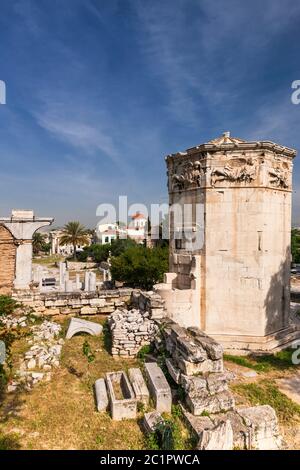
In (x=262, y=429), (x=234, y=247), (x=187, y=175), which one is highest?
(x=187, y=175)

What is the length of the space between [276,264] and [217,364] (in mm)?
5874

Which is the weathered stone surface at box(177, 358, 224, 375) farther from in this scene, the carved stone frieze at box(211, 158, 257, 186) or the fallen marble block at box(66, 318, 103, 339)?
the carved stone frieze at box(211, 158, 257, 186)

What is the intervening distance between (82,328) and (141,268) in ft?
40.3

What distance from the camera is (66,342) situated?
9.50 meters

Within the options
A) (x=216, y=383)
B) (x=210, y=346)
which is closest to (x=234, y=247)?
(x=210, y=346)

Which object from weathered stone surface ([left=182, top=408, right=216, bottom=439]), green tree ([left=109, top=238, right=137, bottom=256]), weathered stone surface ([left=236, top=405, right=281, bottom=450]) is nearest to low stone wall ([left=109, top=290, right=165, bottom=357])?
weathered stone surface ([left=182, top=408, right=216, bottom=439])

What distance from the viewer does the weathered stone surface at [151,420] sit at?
5.27 meters

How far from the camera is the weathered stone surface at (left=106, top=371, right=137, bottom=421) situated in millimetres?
5801

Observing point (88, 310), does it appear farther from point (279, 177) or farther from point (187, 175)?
point (279, 177)

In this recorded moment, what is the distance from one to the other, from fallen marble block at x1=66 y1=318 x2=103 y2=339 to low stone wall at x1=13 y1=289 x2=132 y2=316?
70.2 inches

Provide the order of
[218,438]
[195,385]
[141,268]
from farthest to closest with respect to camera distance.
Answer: [141,268] < [195,385] < [218,438]

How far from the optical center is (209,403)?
18.7ft

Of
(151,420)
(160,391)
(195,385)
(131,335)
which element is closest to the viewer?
(151,420)
